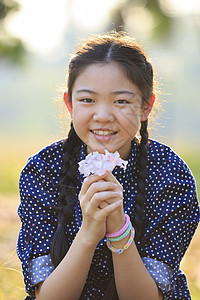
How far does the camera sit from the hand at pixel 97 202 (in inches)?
76.2

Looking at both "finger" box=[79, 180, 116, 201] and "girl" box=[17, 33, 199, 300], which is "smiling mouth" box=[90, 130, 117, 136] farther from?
"finger" box=[79, 180, 116, 201]

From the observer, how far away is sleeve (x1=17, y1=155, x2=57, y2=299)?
2.21m

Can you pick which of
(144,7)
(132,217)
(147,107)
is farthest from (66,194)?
(144,7)

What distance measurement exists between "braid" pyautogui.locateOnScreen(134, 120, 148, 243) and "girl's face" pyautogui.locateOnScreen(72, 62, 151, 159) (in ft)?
0.71

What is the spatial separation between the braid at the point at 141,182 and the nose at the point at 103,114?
14.2 inches

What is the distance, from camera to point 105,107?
6.93 feet

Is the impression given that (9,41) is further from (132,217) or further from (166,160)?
(132,217)

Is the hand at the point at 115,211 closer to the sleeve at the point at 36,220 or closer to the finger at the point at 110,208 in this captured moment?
the finger at the point at 110,208

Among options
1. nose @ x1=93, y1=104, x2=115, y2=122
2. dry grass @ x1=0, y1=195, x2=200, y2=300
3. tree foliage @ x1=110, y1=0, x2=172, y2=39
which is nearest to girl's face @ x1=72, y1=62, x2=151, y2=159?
nose @ x1=93, y1=104, x2=115, y2=122

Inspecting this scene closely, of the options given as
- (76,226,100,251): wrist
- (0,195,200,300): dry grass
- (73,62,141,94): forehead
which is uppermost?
(73,62,141,94): forehead

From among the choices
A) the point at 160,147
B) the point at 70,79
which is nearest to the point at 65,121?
the point at 70,79

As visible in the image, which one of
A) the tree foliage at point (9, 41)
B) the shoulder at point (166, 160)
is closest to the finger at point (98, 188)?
the shoulder at point (166, 160)

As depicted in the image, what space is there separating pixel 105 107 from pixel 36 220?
66 cm

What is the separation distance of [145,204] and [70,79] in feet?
2.37
